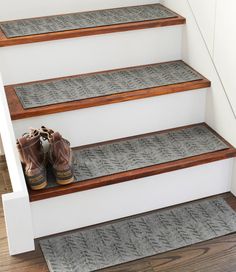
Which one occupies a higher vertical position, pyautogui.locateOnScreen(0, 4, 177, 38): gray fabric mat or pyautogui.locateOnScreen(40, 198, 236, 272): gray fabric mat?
pyautogui.locateOnScreen(0, 4, 177, 38): gray fabric mat

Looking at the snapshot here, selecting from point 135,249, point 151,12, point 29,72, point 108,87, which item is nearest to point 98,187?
point 135,249

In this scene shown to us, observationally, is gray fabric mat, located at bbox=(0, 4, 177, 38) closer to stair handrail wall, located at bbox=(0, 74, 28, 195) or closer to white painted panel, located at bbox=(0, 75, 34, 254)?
stair handrail wall, located at bbox=(0, 74, 28, 195)

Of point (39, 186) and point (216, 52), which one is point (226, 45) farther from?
point (39, 186)

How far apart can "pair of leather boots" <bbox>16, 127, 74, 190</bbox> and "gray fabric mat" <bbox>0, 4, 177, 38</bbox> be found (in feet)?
2.04

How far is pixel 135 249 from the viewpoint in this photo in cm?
192

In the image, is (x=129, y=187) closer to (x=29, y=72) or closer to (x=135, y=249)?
(x=135, y=249)

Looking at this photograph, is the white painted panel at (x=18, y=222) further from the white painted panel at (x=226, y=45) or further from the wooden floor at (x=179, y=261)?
the white painted panel at (x=226, y=45)

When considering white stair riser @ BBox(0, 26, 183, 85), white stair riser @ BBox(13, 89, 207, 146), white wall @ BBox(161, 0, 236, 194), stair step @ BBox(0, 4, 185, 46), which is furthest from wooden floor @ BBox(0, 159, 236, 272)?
stair step @ BBox(0, 4, 185, 46)

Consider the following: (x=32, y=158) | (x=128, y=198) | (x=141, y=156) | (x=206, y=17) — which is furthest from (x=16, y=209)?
(x=206, y=17)

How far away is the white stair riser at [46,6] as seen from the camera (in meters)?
2.50

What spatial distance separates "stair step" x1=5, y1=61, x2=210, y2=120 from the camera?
2.10m

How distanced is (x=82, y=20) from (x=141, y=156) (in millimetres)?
799

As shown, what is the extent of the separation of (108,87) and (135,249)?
0.74 meters

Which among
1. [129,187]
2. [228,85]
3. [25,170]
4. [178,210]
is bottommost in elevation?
[178,210]
